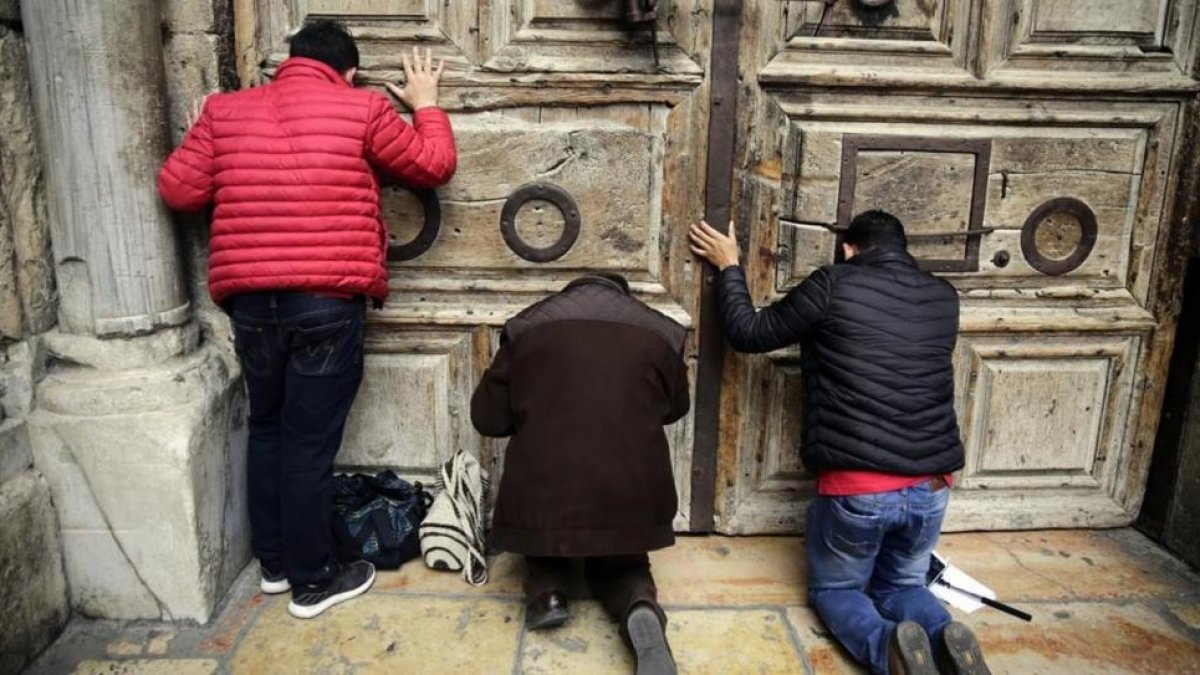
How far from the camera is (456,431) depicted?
3545 millimetres

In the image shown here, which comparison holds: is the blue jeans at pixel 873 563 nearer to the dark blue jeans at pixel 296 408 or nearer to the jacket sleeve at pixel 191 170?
the dark blue jeans at pixel 296 408

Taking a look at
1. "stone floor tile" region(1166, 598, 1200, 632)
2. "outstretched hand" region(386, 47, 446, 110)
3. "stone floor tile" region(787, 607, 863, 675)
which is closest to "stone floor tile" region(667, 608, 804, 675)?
"stone floor tile" region(787, 607, 863, 675)

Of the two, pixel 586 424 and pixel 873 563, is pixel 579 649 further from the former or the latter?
pixel 873 563

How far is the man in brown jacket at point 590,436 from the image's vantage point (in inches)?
108

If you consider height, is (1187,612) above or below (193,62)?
below

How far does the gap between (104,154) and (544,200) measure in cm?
152

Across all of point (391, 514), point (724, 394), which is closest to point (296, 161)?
point (391, 514)

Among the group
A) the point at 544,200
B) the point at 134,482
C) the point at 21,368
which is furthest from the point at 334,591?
the point at 544,200

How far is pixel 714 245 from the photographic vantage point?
3312 millimetres

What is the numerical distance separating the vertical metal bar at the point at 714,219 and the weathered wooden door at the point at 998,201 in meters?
0.04

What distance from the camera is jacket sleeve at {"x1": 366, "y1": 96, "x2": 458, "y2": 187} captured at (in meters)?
2.85

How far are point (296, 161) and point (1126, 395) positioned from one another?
136 inches

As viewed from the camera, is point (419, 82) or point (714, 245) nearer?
point (419, 82)

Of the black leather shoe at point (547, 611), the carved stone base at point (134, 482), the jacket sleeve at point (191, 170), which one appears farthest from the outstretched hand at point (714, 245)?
the carved stone base at point (134, 482)
